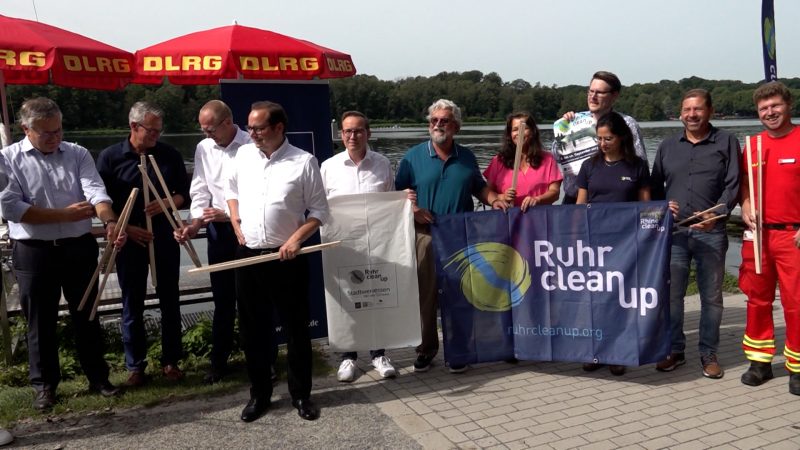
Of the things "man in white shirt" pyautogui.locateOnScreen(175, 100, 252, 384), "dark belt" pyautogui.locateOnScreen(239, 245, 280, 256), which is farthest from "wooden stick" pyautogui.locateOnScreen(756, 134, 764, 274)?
"man in white shirt" pyautogui.locateOnScreen(175, 100, 252, 384)

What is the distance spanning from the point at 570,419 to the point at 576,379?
78cm

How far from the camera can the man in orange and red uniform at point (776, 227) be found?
4.37 metres

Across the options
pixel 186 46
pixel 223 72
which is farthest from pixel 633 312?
pixel 186 46

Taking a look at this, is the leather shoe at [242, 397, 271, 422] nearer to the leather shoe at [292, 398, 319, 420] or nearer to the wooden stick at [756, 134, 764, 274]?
the leather shoe at [292, 398, 319, 420]

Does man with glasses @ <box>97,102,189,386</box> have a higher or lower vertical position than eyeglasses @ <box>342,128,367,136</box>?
lower

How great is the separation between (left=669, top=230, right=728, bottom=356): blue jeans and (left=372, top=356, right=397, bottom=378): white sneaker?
2.15 metres

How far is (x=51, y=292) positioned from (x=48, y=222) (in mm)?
512

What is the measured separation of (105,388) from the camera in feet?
15.2

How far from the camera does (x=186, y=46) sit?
5473mm

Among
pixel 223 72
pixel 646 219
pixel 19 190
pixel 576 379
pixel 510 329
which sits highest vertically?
pixel 223 72

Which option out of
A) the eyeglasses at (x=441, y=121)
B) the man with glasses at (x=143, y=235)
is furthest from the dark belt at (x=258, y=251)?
the eyeglasses at (x=441, y=121)

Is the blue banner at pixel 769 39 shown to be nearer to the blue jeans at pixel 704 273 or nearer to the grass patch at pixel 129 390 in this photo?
the blue jeans at pixel 704 273

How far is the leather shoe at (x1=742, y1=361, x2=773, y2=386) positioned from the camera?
4621 millimetres

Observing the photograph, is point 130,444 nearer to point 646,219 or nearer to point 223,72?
point 223,72
